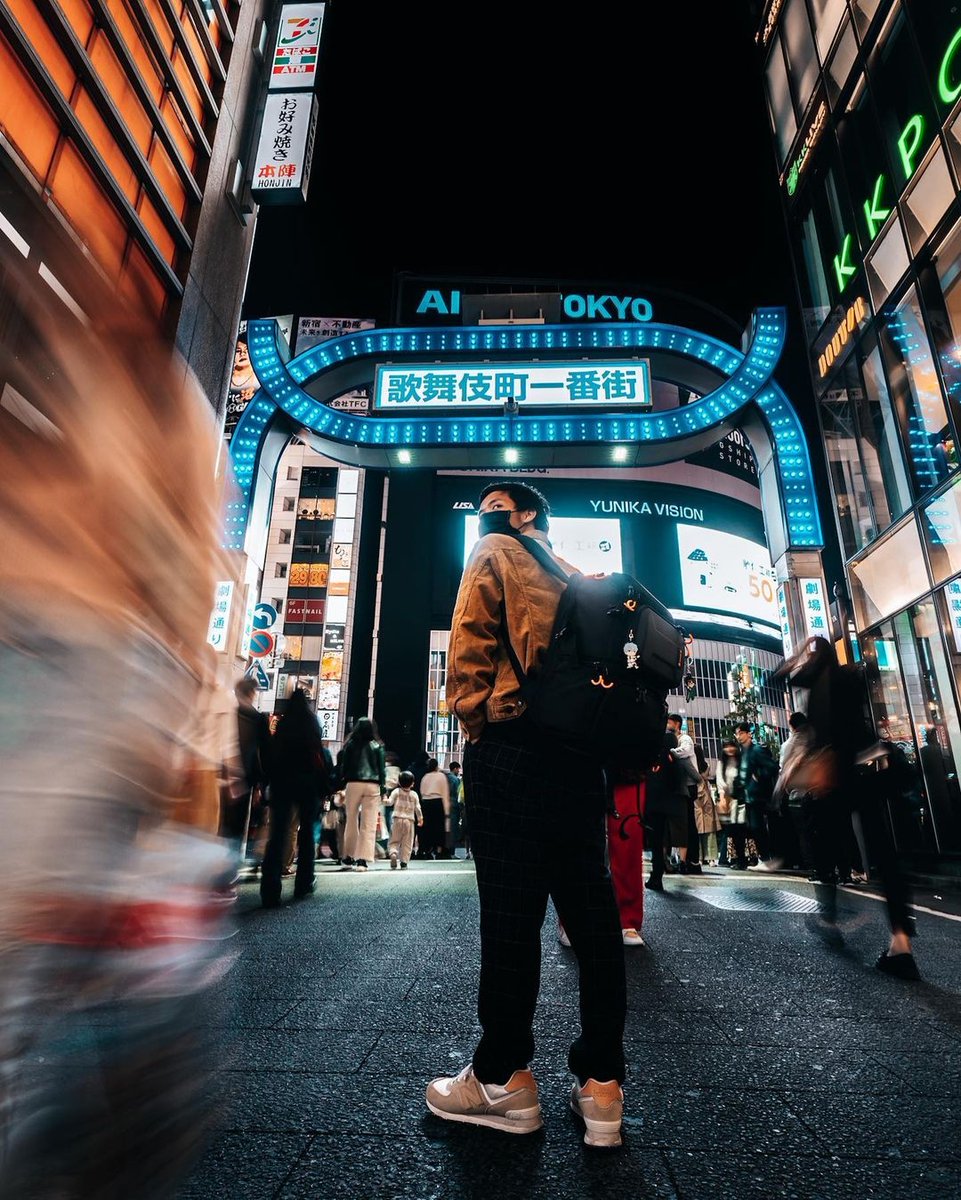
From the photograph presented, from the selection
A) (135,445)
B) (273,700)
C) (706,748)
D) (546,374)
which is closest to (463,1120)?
(135,445)

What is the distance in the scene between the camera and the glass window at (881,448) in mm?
10008

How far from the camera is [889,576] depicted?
33.5ft

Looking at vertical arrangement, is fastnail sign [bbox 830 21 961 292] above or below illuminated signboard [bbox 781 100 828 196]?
below

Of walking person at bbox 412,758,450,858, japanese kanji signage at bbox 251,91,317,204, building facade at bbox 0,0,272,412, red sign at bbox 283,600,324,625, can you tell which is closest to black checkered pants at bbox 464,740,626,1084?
building facade at bbox 0,0,272,412

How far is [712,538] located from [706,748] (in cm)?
2097

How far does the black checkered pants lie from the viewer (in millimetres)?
1677

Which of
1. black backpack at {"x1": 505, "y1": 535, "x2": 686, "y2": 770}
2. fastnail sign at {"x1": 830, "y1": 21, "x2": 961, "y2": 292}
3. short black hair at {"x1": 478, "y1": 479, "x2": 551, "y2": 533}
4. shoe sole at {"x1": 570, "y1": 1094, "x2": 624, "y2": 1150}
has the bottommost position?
shoe sole at {"x1": 570, "y1": 1094, "x2": 624, "y2": 1150}

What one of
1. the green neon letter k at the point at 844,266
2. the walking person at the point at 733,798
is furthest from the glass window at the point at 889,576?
the green neon letter k at the point at 844,266

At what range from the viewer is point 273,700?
44.9 metres

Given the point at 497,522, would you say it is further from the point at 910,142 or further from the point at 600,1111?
the point at 910,142

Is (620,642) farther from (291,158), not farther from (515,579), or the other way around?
(291,158)

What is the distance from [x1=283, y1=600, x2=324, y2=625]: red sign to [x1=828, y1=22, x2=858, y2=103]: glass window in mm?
42728

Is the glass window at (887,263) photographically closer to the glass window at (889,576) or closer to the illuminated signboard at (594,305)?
the glass window at (889,576)

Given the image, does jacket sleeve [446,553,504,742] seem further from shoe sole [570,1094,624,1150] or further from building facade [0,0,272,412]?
building facade [0,0,272,412]
